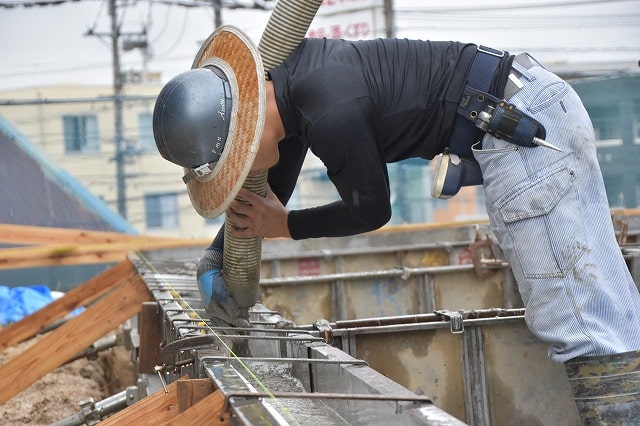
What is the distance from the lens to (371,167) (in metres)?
3.71

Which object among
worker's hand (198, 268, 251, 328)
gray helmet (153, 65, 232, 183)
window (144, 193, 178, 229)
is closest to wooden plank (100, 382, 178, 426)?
worker's hand (198, 268, 251, 328)

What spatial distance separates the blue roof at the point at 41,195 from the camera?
13.9 metres

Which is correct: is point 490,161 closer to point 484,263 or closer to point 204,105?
point 204,105

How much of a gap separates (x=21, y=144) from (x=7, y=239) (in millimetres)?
2480

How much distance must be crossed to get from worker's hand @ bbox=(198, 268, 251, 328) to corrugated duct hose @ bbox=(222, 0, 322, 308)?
0.11 feet

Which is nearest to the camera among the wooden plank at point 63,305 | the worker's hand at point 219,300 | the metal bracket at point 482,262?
the worker's hand at point 219,300

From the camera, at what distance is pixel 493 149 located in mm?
3961

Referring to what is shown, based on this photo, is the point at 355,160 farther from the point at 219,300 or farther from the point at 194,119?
the point at 219,300

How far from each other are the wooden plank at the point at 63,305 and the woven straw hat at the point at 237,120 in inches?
189

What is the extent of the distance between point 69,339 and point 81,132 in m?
10.2

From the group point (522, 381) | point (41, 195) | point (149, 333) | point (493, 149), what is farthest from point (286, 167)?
point (41, 195)

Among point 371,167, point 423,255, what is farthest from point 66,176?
point 371,167

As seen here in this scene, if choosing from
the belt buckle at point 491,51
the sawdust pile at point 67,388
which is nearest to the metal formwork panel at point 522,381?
the belt buckle at point 491,51

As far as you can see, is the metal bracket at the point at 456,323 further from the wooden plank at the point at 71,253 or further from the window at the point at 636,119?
the window at the point at 636,119
